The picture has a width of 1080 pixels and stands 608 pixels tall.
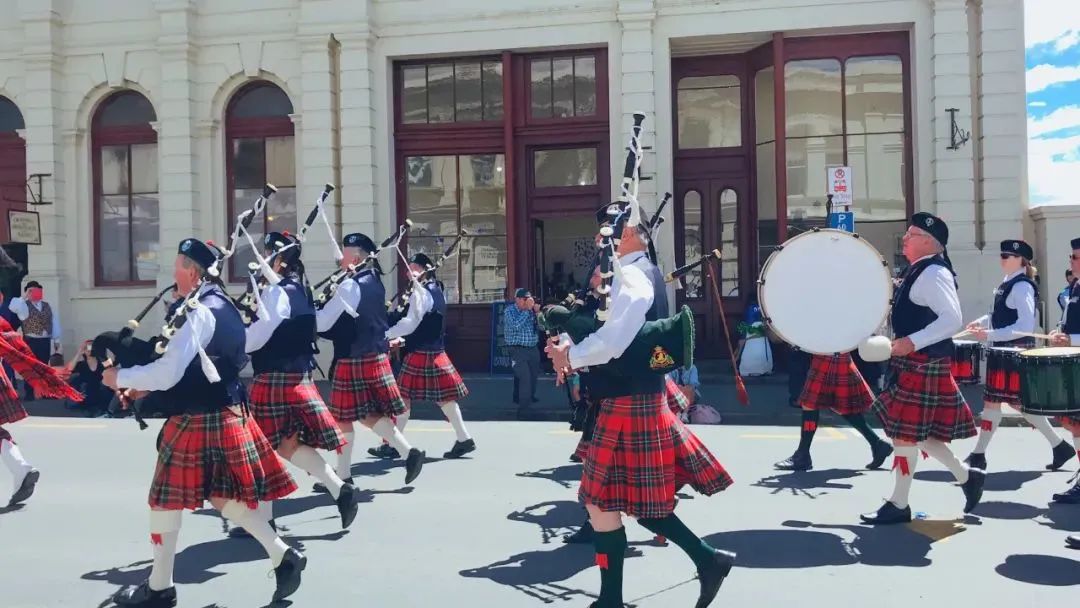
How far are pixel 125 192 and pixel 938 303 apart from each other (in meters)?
14.2

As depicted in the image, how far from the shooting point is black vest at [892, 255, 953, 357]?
5746mm

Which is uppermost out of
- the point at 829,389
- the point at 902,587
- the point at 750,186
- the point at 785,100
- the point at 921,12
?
the point at 921,12

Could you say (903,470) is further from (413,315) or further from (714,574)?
(413,315)

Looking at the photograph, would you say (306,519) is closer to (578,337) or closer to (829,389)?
(578,337)

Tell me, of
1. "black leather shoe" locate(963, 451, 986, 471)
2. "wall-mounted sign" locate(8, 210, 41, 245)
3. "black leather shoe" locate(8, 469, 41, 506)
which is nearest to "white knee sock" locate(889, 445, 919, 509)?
"black leather shoe" locate(963, 451, 986, 471)

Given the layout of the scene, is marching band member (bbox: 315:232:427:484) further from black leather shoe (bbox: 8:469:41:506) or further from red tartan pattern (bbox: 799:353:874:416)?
red tartan pattern (bbox: 799:353:874:416)

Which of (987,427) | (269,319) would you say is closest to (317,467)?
(269,319)

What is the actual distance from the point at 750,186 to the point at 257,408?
1072cm

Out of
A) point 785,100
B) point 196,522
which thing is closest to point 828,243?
point 196,522

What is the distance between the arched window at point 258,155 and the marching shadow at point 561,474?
357 inches

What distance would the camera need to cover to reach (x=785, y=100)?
47.9ft

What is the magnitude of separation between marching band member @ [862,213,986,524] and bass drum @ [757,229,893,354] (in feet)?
1.32

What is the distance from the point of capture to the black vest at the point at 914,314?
18.9ft

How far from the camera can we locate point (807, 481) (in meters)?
7.44
